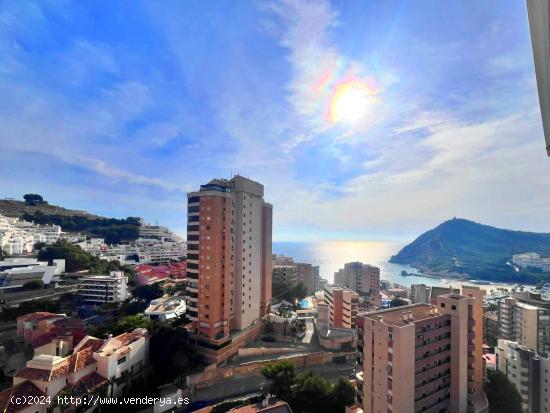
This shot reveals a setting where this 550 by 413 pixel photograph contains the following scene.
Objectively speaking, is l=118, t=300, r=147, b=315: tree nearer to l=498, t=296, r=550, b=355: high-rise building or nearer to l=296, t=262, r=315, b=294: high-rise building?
l=296, t=262, r=315, b=294: high-rise building

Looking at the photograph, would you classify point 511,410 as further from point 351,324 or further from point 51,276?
point 51,276

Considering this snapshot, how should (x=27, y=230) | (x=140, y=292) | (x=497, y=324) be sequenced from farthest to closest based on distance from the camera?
(x=27, y=230), (x=140, y=292), (x=497, y=324)

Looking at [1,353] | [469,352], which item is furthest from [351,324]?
[1,353]

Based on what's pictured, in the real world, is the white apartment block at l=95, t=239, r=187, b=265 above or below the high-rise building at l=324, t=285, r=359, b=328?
above

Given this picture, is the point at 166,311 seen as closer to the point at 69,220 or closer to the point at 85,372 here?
the point at 85,372

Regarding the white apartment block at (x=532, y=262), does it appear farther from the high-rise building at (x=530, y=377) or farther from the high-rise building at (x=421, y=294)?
the high-rise building at (x=530, y=377)

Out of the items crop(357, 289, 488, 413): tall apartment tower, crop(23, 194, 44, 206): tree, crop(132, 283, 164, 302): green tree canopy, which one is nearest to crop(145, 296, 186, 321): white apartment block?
crop(132, 283, 164, 302): green tree canopy

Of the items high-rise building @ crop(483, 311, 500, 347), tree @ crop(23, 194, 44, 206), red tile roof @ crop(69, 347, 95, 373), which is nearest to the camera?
red tile roof @ crop(69, 347, 95, 373)
